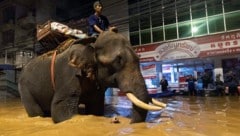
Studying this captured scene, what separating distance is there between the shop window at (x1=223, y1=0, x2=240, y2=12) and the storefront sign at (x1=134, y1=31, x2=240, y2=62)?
1.56 meters

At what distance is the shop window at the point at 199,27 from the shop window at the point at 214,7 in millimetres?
693

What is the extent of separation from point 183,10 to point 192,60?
3449 millimetres

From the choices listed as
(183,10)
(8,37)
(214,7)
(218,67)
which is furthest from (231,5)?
(8,37)

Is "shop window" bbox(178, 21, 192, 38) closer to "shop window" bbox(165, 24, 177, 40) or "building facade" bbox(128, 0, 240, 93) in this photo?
"building facade" bbox(128, 0, 240, 93)

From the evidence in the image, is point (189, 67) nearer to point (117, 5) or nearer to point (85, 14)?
point (117, 5)

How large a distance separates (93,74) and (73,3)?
2195 cm

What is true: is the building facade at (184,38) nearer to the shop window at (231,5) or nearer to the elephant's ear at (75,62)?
the shop window at (231,5)

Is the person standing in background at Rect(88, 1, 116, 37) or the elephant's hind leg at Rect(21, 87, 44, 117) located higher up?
the person standing in background at Rect(88, 1, 116, 37)

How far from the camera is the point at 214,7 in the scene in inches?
695

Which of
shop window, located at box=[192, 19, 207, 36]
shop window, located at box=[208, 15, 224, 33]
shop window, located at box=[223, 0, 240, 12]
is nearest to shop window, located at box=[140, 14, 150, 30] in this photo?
shop window, located at box=[192, 19, 207, 36]

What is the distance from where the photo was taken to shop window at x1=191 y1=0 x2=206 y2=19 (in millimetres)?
18047

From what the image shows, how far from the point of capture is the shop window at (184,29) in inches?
734

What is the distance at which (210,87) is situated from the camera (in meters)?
17.3

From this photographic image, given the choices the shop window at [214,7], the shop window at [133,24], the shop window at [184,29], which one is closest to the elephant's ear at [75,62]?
the shop window at [214,7]
